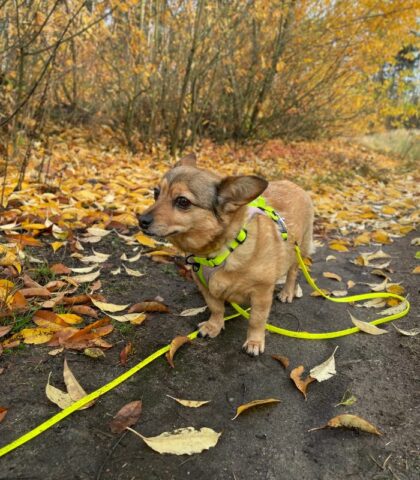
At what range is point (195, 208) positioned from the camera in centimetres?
254

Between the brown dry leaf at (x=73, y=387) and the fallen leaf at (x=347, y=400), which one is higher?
the brown dry leaf at (x=73, y=387)

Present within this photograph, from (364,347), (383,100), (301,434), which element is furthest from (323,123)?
(301,434)

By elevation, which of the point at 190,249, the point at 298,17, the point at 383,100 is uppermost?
the point at 298,17

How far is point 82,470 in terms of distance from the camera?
180cm

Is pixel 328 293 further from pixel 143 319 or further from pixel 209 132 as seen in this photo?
pixel 209 132

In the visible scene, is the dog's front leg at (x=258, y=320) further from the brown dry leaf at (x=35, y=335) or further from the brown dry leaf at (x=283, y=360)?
the brown dry leaf at (x=35, y=335)

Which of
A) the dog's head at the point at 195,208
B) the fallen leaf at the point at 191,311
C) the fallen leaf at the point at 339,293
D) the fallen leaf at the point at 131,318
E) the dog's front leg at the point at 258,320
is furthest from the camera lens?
the fallen leaf at the point at 339,293

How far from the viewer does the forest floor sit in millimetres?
1904

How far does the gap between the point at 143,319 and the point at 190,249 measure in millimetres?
766

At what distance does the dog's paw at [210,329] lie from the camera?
2979mm

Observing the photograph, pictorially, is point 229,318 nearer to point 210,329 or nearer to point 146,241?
point 210,329

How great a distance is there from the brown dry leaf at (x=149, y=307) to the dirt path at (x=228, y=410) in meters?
0.06

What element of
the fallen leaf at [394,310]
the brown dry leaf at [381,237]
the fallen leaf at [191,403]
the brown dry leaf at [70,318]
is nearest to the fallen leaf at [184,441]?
the fallen leaf at [191,403]

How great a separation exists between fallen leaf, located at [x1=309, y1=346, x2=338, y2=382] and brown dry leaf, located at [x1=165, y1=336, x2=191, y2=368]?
3.00 ft
